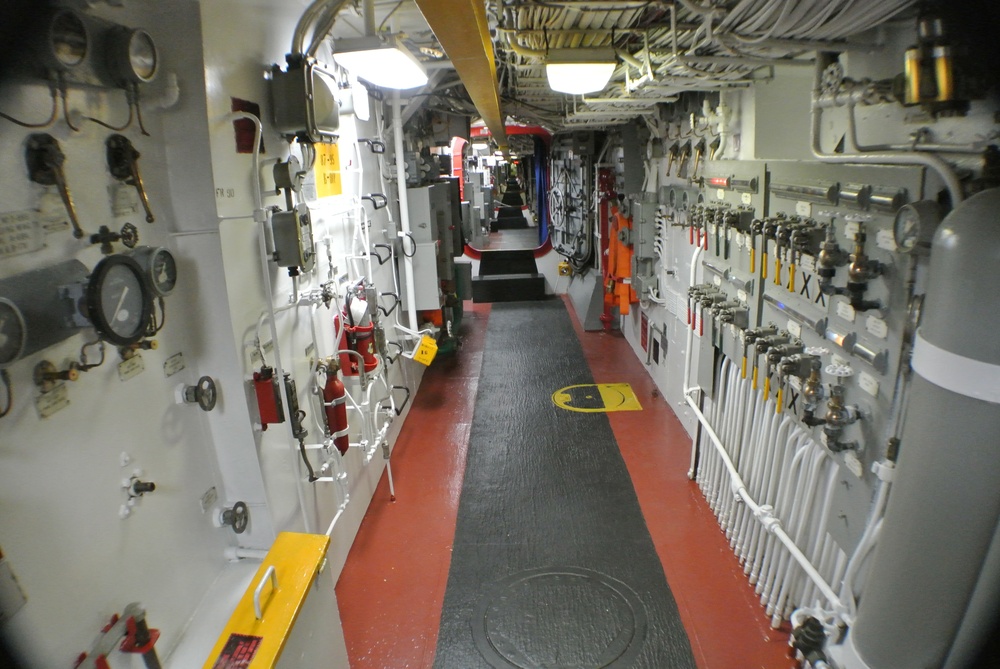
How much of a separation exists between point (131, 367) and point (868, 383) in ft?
8.68

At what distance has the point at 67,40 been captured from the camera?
5.08 ft

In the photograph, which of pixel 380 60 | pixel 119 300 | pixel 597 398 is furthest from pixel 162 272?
pixel 597 398

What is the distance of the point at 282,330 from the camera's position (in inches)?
111

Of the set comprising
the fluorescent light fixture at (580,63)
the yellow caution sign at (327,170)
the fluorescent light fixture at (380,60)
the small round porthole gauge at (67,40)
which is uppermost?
the fluorescent light fixture at (380,60)

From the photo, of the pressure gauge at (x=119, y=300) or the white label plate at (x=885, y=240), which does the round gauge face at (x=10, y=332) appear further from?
the white label plate at (x=885, y=240)

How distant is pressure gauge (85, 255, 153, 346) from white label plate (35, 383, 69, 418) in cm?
18

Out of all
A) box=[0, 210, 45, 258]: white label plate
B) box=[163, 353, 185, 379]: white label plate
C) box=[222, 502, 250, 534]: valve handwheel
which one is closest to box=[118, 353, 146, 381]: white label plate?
box=[163, 353, 185, 379]: white label plate

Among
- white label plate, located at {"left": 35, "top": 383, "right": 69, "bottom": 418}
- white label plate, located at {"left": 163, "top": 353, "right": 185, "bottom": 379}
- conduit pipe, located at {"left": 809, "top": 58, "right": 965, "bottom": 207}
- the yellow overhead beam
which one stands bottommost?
white label plate, located at {"left": 163, "top": 353, "right": 185, "bottom": 379}

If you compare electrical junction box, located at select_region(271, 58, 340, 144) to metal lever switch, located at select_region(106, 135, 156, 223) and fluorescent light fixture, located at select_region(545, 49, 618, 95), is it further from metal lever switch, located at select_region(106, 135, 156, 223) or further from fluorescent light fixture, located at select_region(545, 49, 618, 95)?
fluorescent light fixture, located at select_region(545, 49, 618, 95)

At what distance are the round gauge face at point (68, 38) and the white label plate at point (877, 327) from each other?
8.93 feet

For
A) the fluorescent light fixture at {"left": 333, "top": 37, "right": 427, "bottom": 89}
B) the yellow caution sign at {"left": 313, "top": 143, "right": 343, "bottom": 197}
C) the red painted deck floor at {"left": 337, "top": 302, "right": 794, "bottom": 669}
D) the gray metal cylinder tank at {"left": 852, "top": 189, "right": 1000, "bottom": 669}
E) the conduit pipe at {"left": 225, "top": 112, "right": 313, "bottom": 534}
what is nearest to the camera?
the gray metal cylinder tank at {"left": 852, "top": 189, "right": 1000, "bottom": 669}

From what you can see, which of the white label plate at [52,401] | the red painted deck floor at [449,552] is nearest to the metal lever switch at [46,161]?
the white label plate at [52,401]

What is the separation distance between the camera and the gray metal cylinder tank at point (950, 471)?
132cm

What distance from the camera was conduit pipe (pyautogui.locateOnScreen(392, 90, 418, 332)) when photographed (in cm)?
488
